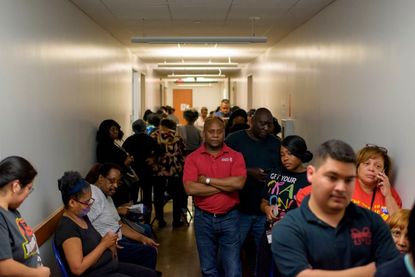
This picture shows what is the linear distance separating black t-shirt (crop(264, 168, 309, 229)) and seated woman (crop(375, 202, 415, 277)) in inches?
82.1

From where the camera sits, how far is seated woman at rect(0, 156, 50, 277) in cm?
254

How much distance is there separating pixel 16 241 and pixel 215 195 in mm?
1743

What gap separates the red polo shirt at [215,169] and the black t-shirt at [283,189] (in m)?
0.49

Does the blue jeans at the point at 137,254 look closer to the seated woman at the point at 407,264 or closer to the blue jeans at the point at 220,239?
the blue jeans at the point at 220,239

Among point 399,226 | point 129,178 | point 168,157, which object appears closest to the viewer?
point 399,226

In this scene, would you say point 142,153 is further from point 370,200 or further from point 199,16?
point 370,200

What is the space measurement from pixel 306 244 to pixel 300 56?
242 inches

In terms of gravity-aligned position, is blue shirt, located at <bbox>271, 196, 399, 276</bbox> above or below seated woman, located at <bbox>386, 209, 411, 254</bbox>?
Result: above

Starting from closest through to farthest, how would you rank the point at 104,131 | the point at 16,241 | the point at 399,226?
the point at 16,241
the point at 399,226
the point at 104,131

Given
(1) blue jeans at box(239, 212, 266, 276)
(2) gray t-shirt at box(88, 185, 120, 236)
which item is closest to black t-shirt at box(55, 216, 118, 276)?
(2) gray t-shirt at box(88, 185, 120, 236)

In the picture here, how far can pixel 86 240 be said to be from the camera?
3689 mm

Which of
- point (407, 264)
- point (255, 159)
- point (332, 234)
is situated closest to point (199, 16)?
point (255, 159)

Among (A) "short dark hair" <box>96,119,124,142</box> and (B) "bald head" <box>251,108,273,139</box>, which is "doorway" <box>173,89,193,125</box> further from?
(B) "bald head" <box>251,108,273,139</box>

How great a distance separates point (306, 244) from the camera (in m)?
1.86
